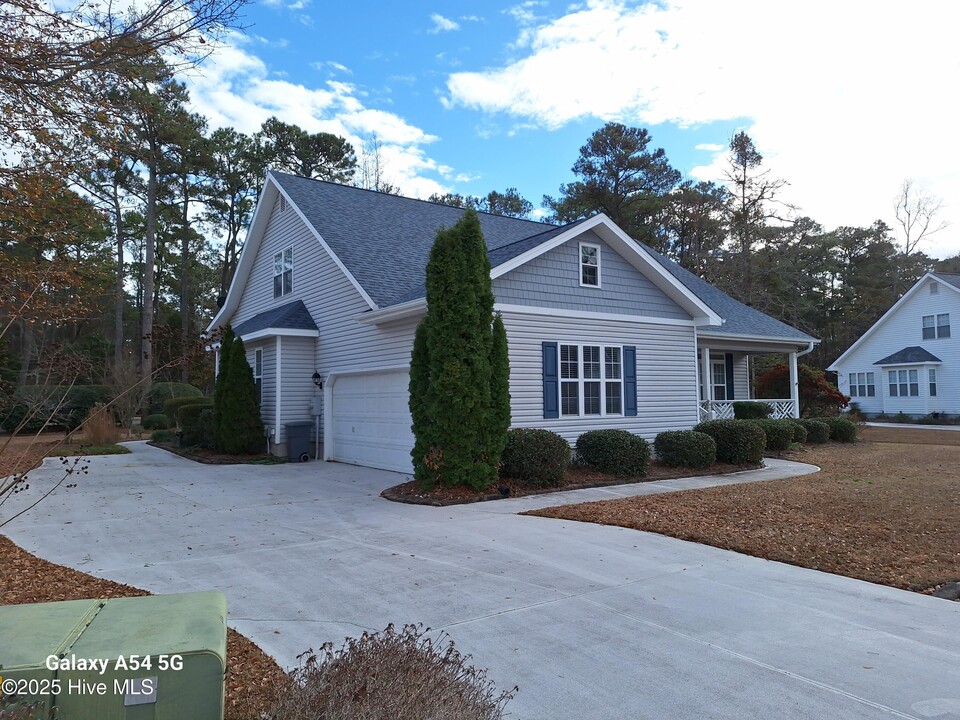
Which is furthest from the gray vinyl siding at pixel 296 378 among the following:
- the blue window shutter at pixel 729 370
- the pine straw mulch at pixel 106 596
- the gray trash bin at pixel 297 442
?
the blue window shutter at pixel 729 370

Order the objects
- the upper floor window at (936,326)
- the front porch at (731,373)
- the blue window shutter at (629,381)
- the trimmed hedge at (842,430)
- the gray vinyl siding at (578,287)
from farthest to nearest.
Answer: the upper floor window at (936,326) < the trimmed hedge at (842,430) < the front porch at (731,373) < the blue window shutter at (629,381) < the gray vinyl siding at (578,287)

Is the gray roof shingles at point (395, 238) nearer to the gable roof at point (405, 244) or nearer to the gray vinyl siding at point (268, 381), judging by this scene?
the gable roof at point (405, 244)

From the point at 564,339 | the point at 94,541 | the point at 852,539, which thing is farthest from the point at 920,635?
the point at 564,339

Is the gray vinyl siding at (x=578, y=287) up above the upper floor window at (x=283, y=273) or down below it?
below

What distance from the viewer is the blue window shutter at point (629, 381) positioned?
1405cm

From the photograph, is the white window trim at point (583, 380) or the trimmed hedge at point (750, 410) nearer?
the white window trim at point (583, 380)

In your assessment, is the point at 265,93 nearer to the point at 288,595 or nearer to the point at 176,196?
the point at 288,595

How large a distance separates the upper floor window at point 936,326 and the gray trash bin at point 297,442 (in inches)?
1233

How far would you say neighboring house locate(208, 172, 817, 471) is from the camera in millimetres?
12750

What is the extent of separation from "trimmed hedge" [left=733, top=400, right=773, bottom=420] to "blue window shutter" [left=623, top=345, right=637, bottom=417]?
6280mm

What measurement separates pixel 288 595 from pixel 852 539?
6019 millimetres

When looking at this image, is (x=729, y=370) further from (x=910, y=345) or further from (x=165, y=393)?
(x=165, y=393)

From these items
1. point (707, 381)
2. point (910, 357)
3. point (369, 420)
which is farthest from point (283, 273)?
point (910, 357)

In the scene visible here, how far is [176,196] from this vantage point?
33.5m
